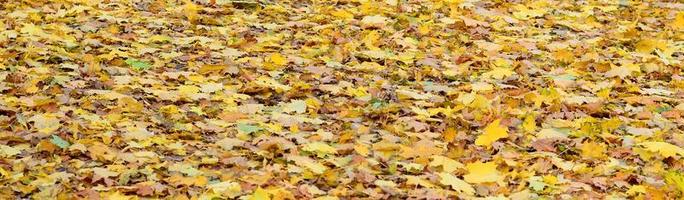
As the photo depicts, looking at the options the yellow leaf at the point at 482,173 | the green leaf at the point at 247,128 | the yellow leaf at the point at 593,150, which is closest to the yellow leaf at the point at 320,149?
the green leaf at the point at 247,128

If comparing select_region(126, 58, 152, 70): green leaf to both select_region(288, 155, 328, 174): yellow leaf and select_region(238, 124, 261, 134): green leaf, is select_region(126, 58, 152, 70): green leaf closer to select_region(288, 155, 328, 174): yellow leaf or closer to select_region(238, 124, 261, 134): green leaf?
select_region(238, 124, 261, 134): green leaf

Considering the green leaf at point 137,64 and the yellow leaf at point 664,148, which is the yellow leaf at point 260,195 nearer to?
the yellow leaf at point 664,148

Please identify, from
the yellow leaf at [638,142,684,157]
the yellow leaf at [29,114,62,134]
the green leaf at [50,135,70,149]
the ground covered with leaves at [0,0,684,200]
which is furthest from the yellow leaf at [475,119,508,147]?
the yellow leaf at [29,114,62,134]

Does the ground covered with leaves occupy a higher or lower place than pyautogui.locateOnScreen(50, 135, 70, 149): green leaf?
lower

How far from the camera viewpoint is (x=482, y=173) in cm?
397

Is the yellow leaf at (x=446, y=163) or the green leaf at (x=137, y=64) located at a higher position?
the yellow leaf at (x=446, y=163)

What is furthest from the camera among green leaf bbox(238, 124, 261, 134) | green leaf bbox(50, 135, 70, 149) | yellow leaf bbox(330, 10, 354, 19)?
yellow leaf bbox(330, 10, 354, 19)

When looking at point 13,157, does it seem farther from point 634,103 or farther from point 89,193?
point 634,103

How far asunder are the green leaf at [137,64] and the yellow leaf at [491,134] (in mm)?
2193

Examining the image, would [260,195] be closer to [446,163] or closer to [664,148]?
[446,163]

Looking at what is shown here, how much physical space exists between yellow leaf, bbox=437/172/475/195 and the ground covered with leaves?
0.01 meters

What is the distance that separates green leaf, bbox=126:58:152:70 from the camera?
546cm

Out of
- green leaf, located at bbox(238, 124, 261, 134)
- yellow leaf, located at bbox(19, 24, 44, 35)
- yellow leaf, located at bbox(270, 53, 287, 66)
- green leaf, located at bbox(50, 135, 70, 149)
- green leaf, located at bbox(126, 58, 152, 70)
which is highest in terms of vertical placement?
green leaf, located at bbox(50, 135, 70, 149)

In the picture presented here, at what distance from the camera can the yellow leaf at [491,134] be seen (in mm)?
4348
